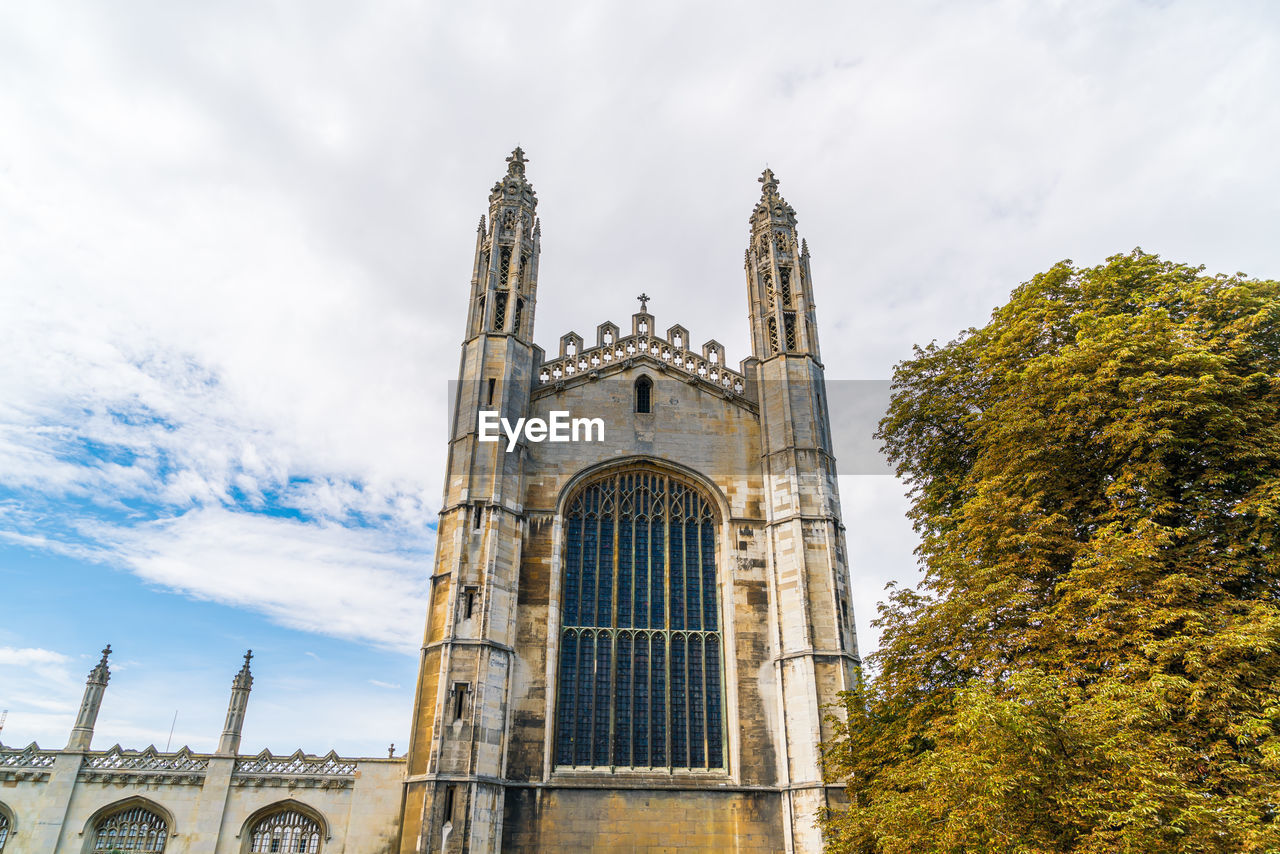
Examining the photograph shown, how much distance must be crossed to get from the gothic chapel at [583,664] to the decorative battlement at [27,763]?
5 centimetres

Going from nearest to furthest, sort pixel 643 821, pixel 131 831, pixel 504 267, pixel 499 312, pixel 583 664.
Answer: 1. pixel 643 821
2. pixel 131 831
3. pixel 583 664
4. pixel 499 312
5. pixel 504 267

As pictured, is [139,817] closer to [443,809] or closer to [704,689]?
[443,809]

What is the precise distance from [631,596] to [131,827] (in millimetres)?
12276

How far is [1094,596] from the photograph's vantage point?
35.0 ft

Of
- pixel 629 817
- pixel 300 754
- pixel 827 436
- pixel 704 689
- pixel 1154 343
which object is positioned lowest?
pixel 629 817

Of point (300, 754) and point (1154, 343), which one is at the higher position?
point (1154, 343)

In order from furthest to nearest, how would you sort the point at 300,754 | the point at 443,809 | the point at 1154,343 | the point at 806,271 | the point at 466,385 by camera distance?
1. the point at 806,271
2. the point at 466,385
3. the point at 300,754
4. the point at 443,809
5. the point at 1154,343

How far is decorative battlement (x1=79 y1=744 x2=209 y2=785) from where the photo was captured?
1817 centimetres

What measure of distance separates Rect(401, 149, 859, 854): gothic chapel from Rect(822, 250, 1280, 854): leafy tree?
315cm

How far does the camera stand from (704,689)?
1895 cm

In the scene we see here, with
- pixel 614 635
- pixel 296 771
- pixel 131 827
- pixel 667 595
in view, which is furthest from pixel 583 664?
pixel 131 827

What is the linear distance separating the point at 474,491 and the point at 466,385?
11.0ft

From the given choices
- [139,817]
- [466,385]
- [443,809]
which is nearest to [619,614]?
[443,809]

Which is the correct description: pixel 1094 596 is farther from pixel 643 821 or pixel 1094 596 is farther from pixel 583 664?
pixel 583 664
